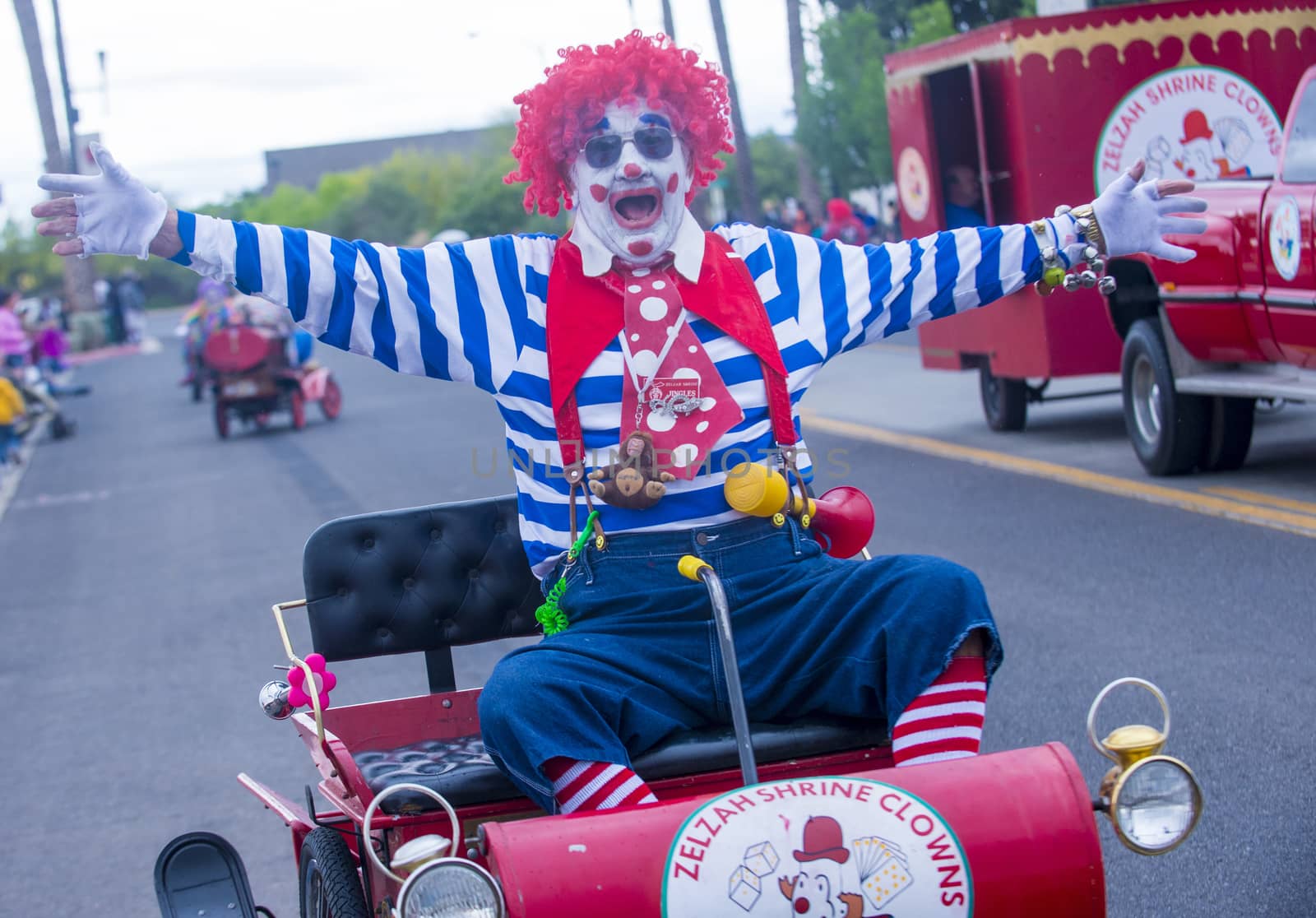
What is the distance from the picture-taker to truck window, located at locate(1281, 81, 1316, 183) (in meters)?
7.61

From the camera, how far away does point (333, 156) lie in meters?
125

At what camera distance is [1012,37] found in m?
10.8

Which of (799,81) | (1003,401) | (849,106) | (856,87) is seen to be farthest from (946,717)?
(799,81)

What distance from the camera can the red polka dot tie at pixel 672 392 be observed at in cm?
329

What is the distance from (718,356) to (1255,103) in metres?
8.38

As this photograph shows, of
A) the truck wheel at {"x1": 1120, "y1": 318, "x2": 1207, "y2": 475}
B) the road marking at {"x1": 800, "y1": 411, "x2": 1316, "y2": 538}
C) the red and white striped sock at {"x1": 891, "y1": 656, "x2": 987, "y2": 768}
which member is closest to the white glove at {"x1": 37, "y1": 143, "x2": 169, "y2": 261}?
the red and white striped sock at {"x1": 891, "y1": 656, "x2": 987, "y2": 768}

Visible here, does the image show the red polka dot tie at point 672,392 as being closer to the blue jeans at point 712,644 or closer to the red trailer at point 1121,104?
the blue jeans at point 712,644

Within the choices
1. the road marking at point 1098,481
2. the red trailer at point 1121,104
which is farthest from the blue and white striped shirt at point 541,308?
the red trailer at point 1121,104

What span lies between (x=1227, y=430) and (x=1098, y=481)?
2.42 ft

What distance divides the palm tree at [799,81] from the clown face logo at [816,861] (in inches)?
1248

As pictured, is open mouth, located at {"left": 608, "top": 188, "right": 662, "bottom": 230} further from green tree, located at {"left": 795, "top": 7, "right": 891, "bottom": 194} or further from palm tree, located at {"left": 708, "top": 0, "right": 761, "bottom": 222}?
green tree, located at {"left": 795, "top": 7, "right": 891, "bottom": 194}

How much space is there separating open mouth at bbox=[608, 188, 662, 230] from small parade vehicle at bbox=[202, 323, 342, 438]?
47.7ft

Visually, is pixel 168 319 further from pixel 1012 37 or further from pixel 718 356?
pixel 718 356

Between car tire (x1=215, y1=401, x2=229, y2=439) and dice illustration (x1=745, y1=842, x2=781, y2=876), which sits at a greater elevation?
dice illustration (x1=745, y1=842, x2=781, y2=876)
